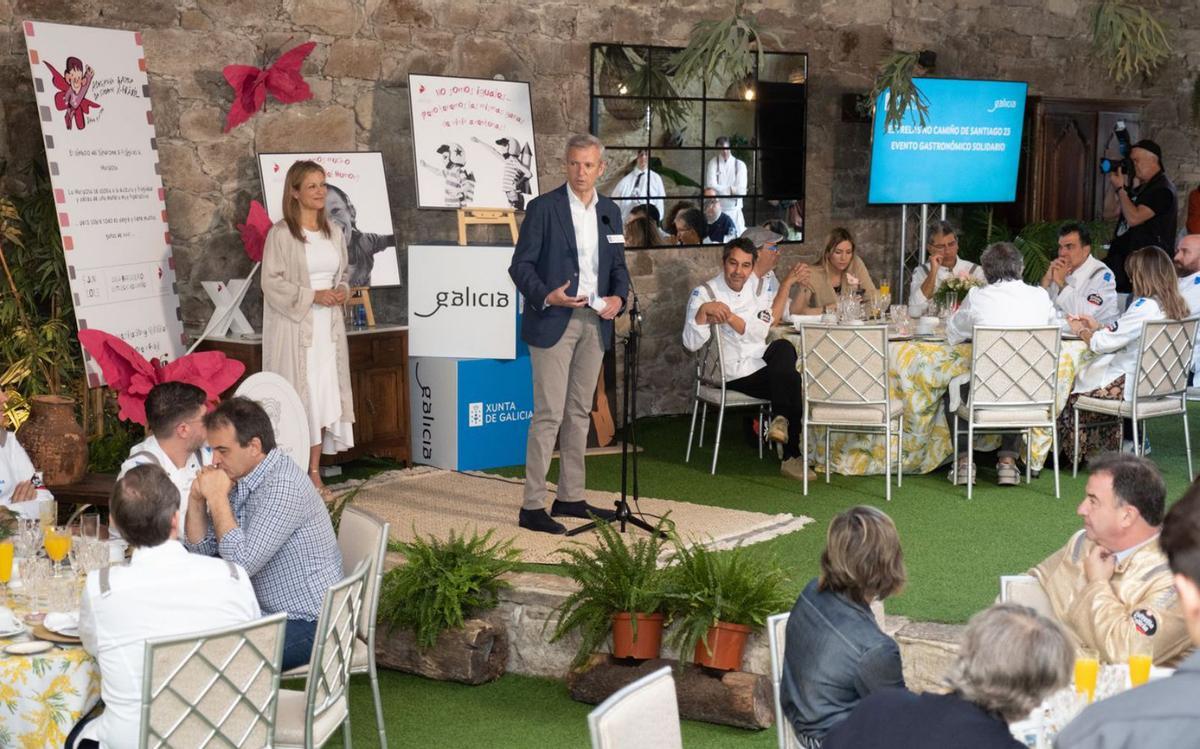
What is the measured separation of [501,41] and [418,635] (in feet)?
15.1

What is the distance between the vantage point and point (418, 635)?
5.11 metres

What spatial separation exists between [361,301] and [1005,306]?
3.40m

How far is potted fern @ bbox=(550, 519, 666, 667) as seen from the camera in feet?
15.9

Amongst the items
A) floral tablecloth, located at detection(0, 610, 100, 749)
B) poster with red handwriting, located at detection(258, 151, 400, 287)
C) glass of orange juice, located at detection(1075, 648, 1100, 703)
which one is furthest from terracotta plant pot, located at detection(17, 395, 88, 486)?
glass of orange juice, located at detection(1075, 648, 1100, 703)

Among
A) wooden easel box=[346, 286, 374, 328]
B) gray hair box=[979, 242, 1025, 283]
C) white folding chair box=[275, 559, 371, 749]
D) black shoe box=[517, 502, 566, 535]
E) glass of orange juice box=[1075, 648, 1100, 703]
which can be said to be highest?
gray hair box=[979, 242, 1025, 283]

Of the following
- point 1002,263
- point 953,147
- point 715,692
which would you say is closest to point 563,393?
point 715,692

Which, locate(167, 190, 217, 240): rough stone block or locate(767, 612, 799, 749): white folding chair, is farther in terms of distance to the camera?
locate(167, 190, 217, 240): rough stone block

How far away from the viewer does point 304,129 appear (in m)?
7.86

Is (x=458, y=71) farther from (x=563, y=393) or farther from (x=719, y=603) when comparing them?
(x=719, y=603)

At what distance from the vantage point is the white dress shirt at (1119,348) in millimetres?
7281

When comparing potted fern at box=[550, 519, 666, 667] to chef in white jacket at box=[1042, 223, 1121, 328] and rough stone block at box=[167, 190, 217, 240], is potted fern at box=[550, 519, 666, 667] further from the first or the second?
chef in white jacket at box=[1042, 223, 1121, 328]

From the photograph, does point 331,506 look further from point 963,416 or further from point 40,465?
point 963,416

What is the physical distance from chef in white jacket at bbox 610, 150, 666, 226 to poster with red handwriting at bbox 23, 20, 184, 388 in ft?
10.4

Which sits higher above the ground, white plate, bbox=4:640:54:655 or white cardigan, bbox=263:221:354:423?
white cardigan, bbox=263:221:354:423
